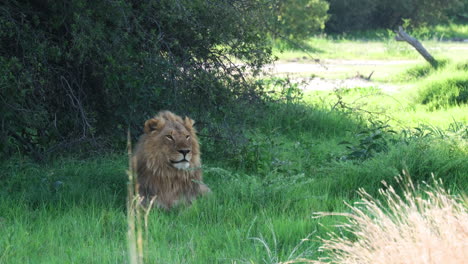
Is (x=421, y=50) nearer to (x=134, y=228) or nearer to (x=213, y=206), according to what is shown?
(x=213, y=206)

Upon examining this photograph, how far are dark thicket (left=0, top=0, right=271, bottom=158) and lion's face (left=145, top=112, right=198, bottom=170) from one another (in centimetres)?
74

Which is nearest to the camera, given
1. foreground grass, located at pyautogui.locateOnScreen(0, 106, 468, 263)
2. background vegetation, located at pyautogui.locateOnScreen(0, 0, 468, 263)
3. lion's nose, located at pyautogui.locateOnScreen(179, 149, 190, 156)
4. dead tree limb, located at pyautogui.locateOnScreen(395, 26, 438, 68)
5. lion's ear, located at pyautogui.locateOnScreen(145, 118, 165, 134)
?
foreground grass, located at pyautogui.locateOnScreen(0, 106, 468, 263)

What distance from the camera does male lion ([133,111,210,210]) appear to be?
238 inches

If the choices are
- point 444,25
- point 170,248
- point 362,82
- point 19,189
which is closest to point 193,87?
point 19,189

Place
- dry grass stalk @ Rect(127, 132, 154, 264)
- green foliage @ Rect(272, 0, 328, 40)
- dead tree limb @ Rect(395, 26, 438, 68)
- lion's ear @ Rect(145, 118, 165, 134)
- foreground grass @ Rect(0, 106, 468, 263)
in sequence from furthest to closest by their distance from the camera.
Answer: green foliage @ Rect(272, 0, 328, 40) < dead tree limb @ Rect(395, 26, 438, 68) < lion's ear @ Rect(145, 118, 165, 134) < foreground grass @ Rect(0, 106, 468, 263) < dry grass stalk @ Rect(127, 132, 154, 264)

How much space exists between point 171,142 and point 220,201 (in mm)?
642

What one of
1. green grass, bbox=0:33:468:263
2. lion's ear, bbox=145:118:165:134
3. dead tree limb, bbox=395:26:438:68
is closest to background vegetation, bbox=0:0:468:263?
green grass, bbox=0:33:468:263

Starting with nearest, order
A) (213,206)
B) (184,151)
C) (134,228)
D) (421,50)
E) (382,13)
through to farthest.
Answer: (134,228), (213,206), (184,151), (421,50), (382,13)

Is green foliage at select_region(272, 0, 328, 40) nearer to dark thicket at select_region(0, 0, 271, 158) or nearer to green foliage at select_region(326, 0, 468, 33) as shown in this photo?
green foliage at select_region(326, 0, 468, 33)

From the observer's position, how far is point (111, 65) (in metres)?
6.82

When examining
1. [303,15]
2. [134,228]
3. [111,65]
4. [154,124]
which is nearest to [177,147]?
[154,124]

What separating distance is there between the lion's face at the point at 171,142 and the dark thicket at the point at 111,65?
0.74 m

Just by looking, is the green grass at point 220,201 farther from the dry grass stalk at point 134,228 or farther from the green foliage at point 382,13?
the green foliage at point 382,13

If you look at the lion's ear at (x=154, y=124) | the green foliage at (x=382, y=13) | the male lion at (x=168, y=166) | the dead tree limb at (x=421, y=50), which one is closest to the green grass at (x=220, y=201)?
the male lion at (x=168, y=166)
